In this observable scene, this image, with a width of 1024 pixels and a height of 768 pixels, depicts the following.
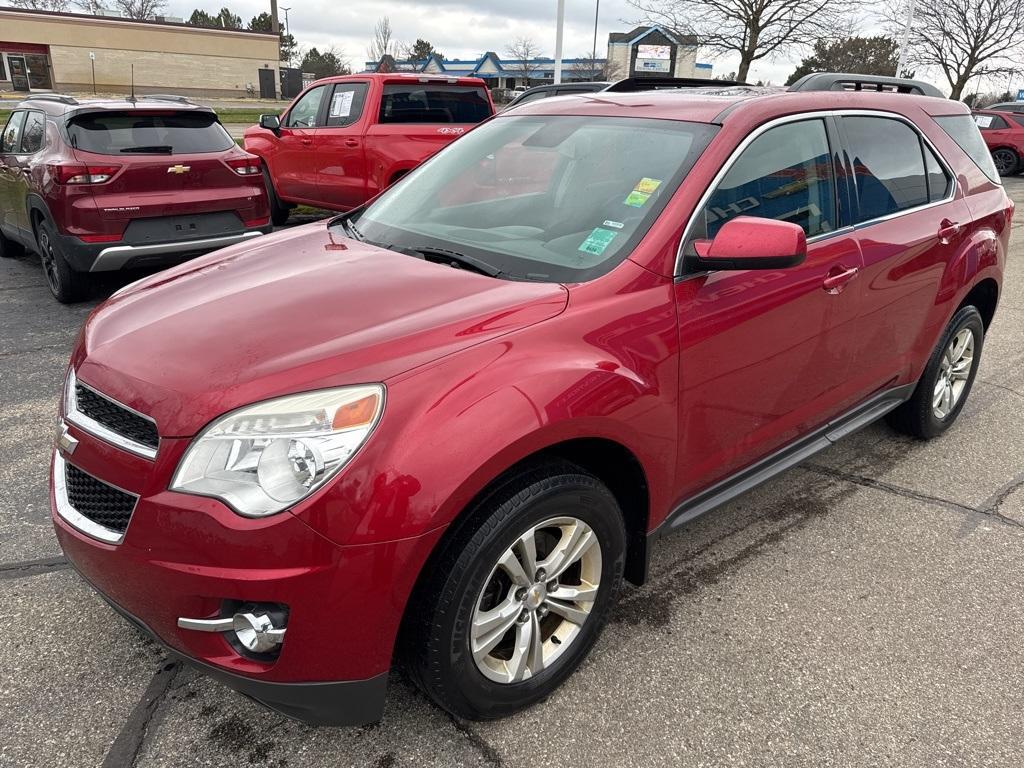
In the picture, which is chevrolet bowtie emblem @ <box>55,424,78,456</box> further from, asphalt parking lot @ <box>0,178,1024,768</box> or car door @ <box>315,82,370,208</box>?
car door @ <box>315,82,370,208</box>

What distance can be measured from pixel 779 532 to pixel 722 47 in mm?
25356

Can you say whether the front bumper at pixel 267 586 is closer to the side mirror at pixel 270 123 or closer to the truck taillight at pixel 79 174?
the truck taillight at pixel 79 174

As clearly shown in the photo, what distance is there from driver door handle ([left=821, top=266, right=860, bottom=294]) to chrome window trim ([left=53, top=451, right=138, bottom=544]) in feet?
8.01

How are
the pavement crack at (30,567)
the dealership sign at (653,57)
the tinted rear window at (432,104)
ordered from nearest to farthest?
the pavement crack at (30,567) < the tinted rear window at (432,104) < the dealership sign at (653,57)

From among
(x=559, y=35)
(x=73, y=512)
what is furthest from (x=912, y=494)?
(x=559, y=35)

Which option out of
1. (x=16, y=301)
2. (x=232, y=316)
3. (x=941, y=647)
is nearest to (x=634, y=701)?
(x=941, y=647)

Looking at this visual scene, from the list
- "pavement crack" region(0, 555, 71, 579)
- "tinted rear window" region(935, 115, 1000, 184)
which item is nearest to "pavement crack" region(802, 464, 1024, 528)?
"tinted rear window" region(935, 115, 1000, 184)

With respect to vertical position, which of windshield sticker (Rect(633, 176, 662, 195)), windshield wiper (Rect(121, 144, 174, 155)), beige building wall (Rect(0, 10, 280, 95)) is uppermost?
beige building wall (Rect(0, 10, 280, 95))

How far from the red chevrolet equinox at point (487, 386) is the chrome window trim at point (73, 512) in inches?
0.5

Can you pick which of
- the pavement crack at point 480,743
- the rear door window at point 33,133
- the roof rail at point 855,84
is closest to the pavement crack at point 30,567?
the pavement crack at point 480,743

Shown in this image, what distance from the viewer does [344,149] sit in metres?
8.96

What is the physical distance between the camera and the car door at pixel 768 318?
8.26ft

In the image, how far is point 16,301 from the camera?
259 inches

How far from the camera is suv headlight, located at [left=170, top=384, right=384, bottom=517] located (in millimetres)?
1784
